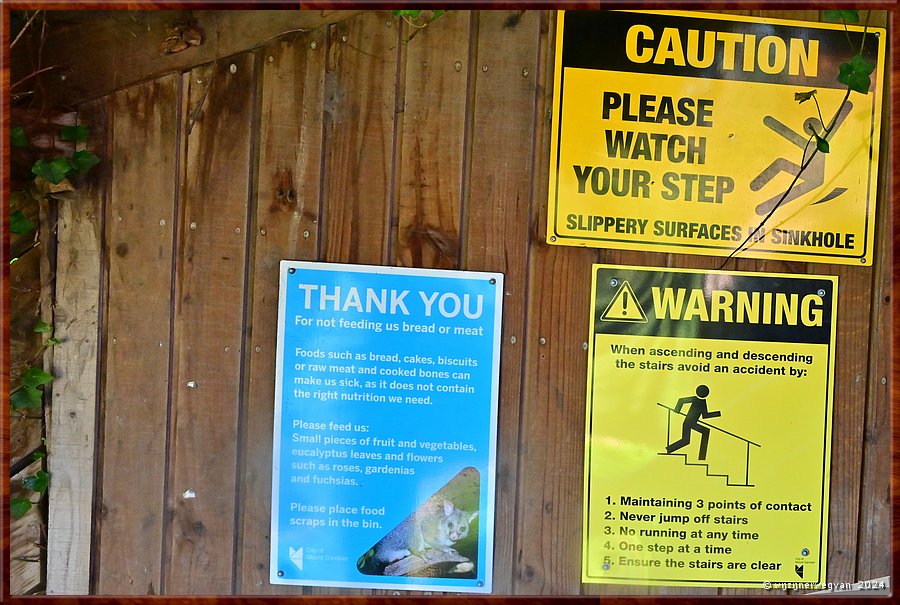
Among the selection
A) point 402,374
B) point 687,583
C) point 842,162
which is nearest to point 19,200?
point 402,374

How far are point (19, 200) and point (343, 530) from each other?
1070mm

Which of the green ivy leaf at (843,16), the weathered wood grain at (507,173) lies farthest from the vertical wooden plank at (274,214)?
the green ivy leaf at (843,16)

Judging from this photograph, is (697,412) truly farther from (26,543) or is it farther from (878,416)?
(26,543)

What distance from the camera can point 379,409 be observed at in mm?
1713

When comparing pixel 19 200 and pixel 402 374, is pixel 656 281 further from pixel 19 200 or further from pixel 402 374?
pixel 19 200

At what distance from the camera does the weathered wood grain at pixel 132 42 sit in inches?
67.3

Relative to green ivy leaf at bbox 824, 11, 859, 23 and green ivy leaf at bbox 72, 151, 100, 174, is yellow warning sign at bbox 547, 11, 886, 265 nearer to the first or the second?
green ivy leaf at bbox 824, 11, 859, 23

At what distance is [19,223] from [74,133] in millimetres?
239

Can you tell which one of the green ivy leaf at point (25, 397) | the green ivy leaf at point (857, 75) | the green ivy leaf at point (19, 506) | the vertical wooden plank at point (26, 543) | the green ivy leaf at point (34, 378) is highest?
the green ivy leaf at point (857, 75)

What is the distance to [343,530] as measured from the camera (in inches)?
68.1

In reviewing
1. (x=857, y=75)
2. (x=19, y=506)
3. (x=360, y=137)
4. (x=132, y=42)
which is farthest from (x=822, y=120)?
(x=19, y=506)

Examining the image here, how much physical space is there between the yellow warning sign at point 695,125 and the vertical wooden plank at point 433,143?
0.22m

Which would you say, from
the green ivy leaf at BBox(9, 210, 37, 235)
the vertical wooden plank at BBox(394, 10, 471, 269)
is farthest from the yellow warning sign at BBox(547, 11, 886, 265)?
the green ivy leaf at BBox(9, 210, 37, 235)

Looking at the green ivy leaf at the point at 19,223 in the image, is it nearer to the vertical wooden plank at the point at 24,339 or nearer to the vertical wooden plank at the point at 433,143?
the vertical wooden plank at the point at 24,339
